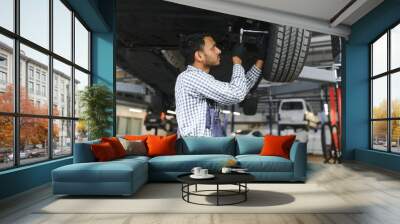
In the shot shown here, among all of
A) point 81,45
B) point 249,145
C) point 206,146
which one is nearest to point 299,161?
point 249,145

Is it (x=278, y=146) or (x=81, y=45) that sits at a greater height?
(x=81, y=45)

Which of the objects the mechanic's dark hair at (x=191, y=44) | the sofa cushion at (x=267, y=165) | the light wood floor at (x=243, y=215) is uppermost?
the mechanic's dark hair at (x=191, y=44)

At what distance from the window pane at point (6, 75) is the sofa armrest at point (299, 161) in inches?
139

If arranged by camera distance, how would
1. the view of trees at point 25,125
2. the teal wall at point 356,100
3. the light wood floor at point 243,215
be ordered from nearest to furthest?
the light wood floor at point 243,215 < the view of trees at point 25,125 < the teal wall at point 356,100

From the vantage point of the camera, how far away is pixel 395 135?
665cm

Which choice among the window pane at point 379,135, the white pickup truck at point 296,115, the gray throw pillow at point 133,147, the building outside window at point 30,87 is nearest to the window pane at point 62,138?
the building outside window at point 30,87

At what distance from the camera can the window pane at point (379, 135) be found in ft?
23.5

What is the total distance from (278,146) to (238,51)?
2660 mm

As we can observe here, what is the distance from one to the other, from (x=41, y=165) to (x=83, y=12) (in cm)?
276

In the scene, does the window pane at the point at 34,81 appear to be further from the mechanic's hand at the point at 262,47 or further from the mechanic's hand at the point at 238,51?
the mechanic's hand at the point at 262,47

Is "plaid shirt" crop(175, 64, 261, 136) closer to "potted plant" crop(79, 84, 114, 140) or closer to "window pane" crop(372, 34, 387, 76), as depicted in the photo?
"potted plant" crop(79, 84, 114, 140)

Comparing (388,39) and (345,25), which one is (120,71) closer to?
(345,25)

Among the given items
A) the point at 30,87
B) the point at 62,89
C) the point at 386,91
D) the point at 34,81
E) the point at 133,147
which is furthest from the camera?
the point at 386,91

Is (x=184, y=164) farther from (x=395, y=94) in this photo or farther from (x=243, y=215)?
(x=395, y=94)
